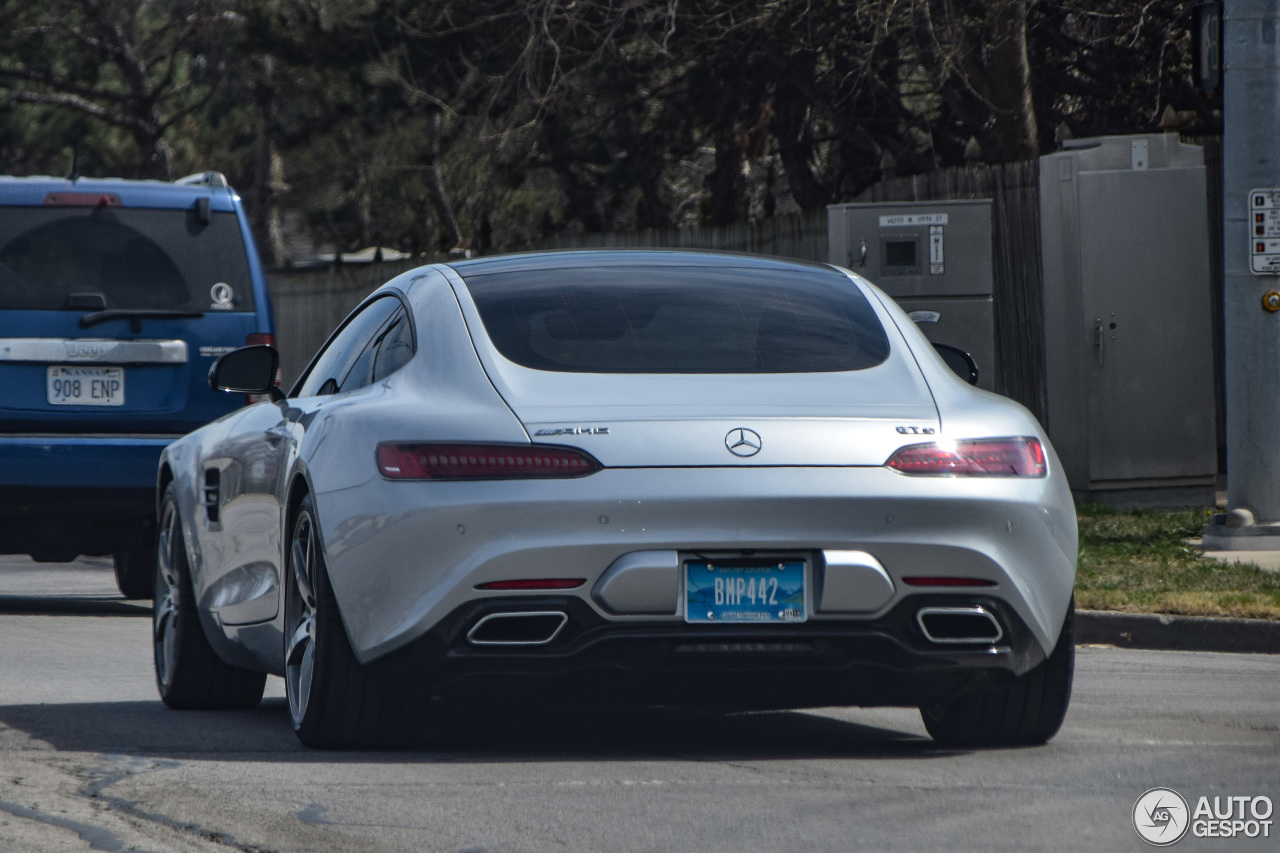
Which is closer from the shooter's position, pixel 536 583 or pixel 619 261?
pixel 536 583

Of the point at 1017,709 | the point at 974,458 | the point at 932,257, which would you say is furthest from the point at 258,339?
the point at 974,458

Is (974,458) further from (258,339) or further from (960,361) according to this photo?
(258,339)

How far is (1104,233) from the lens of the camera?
564 inches

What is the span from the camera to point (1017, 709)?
239 inches

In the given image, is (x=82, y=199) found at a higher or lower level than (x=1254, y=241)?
higher

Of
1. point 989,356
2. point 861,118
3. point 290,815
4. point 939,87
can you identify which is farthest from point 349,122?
point 290,815

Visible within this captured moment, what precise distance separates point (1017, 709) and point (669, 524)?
4.44 ft

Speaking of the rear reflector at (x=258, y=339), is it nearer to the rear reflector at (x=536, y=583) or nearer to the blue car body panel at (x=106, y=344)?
the blue car body panel at (x=106, y=344)

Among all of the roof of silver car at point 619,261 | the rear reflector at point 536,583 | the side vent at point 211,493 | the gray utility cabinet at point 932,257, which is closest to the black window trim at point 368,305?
the roof of silver car at point 619,261

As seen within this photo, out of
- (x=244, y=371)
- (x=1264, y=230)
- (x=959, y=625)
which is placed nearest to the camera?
(x=959, y=625)

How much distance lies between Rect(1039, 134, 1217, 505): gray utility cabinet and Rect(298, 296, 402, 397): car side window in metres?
8.23

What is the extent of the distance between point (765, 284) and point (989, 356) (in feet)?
26.7

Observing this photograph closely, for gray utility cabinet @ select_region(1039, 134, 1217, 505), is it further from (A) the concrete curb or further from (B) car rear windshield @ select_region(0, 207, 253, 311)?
(B) car rear windshield @ select_region(0, 207, 253, 311)

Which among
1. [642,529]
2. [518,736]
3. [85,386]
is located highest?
[642,529]
